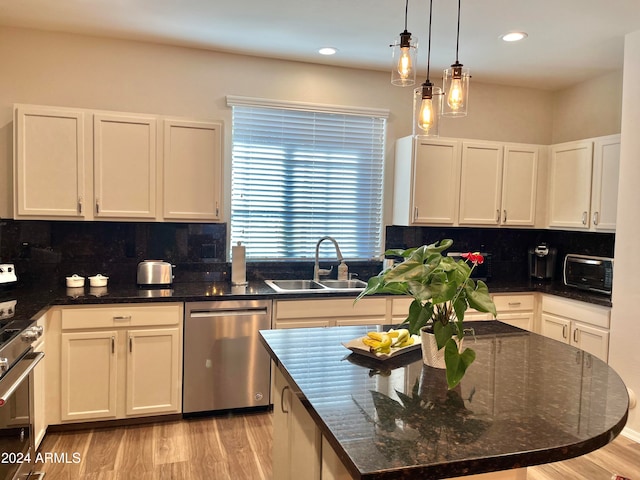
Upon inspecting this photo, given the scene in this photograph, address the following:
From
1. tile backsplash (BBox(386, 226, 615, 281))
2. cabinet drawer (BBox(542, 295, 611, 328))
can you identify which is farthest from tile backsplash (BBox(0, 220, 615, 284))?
cabinet drawer (BBox(542, 295, 611, 328))

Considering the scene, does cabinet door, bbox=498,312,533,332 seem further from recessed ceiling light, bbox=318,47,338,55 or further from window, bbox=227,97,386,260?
recessed ceiling light, bbox=318,47,338,55

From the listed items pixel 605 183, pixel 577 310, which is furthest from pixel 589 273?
pixel 605 183

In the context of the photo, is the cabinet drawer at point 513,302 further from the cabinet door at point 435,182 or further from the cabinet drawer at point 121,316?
the cabinet drawer at point 121,316

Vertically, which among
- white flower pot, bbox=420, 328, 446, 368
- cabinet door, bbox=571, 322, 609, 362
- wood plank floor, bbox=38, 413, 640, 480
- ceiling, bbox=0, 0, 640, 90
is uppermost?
ceiling, bbox=0, 0, 640, 90

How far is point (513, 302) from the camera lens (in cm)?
398

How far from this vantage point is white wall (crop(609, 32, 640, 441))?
319 centimetres

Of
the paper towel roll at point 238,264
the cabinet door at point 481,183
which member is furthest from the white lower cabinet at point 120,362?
the cabinet door at point 481,183

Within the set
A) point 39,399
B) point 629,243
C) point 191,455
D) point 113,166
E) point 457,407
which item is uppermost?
point 113,166

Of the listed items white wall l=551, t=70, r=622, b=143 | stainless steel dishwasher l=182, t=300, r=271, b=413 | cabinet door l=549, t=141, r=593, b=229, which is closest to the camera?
stainless steel dishwasher l=182, t=300, r=271, b=413

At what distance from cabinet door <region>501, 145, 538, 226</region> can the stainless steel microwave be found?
0.53 m

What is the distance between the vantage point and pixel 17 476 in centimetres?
209

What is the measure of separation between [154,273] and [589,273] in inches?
129

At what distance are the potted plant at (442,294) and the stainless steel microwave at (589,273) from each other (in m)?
2.46

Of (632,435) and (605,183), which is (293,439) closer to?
(632,435)
